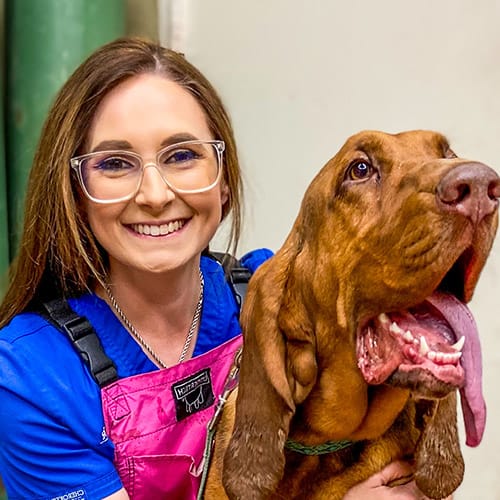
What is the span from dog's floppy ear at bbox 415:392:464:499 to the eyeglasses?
0.68 metres

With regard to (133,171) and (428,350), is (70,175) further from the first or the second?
(428,350)

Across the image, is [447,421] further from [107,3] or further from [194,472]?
[107,3]

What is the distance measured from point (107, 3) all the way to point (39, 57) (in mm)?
278

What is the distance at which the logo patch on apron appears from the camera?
1.74 m

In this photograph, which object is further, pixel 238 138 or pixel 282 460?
pixel 238 138

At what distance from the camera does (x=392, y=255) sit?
111 centimetres

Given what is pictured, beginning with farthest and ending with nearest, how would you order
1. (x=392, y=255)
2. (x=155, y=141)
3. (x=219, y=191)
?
(x=219, y=191) → (x=155, y=141) → (x=392, y=255)

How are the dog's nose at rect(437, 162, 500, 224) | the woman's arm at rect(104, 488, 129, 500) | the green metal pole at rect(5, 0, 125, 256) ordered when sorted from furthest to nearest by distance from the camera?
the green metal pole at rect(5, 0, 125, 256) < the woman's arm at rect(104, 488, 129, 500) < the dog's nose at rect(437, 162, 500, 224)

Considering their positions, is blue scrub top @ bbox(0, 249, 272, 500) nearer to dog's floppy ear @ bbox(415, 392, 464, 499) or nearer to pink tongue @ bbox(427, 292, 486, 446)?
dog's floppy ear @ bbox(415, 392, 464, 499)

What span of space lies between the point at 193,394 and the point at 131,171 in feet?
1.65

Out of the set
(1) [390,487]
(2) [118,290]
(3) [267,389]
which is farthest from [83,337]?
(1) [390,487]

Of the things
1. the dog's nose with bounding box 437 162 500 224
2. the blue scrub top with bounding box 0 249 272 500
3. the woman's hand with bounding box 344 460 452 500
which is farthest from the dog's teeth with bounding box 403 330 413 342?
the blue scrub top with bounding box 0 249 272 500

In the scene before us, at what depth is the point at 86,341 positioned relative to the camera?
170 cm

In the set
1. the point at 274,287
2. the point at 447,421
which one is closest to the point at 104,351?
the point at 274,287
